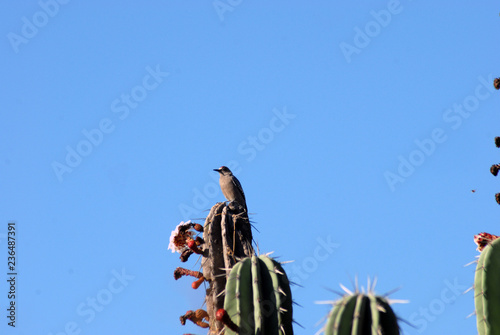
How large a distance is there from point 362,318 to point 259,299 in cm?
124

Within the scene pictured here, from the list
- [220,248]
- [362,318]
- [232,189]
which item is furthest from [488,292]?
[232,189]

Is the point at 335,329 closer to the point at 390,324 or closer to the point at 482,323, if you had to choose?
the point at 390,324

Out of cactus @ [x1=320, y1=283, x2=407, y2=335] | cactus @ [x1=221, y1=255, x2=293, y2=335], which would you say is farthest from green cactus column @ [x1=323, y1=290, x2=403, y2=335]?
cactus @ [x1=221, y1=255, x2=293, y2=335]

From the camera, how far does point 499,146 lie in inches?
249

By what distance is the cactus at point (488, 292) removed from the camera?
20.6 feet

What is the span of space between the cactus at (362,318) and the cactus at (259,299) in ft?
3.20

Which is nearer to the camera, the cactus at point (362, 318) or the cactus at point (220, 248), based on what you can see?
the cactus at point (362, 318)

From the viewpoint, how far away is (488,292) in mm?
6352

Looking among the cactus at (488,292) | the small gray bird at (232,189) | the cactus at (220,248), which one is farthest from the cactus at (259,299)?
the small gray bird at (232,189)

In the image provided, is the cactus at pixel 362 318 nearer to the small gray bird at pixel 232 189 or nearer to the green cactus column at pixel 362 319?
the green cactus column at pixel 362 319

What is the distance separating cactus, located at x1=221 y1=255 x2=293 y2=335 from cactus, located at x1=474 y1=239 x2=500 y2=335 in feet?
5.03

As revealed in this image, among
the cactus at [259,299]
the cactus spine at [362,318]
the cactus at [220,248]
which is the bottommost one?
the cactus spine at [362,318]

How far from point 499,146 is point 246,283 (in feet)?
7.68

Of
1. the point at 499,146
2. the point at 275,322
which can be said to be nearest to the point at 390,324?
the point at 275,322
